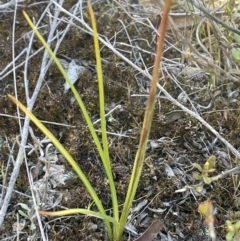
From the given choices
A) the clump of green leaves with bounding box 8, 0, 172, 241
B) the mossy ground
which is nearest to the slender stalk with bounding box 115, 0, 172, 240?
the clump of green leaves with bounding box 8, 0, 172, 241

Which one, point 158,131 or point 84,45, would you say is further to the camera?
point 84,45

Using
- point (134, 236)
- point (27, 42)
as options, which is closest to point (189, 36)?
point (27, 42)

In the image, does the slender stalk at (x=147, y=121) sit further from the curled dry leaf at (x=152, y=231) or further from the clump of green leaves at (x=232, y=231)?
the clump of green leaves at (x=232, y=231)

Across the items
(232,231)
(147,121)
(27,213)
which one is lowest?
(27,213)

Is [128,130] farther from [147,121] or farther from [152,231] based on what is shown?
[147,121]

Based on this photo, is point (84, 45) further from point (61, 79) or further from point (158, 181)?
point (158, 181)

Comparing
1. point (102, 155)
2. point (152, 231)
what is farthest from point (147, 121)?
point (152, 231)

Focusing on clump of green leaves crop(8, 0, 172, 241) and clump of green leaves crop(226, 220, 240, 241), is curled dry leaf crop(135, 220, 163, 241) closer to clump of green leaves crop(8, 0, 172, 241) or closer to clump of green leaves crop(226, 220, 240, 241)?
clump of green leaves crop(8, 0, 172, 241)

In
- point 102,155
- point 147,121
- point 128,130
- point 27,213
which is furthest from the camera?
point 128,130

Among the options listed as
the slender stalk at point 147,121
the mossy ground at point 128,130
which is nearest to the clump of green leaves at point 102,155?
the slender stalk at point 147,121
